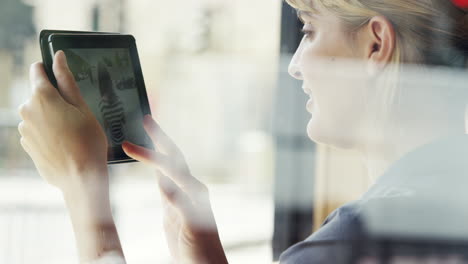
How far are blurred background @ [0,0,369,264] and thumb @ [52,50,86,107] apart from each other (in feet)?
1.42

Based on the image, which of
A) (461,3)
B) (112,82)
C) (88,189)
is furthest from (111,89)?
(461,3)

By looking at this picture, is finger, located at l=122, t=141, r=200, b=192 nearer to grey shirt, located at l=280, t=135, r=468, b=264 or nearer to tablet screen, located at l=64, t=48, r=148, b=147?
tablet screen, located at l=64, t=48, r=148, b=147

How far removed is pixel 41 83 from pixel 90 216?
0.48 feet

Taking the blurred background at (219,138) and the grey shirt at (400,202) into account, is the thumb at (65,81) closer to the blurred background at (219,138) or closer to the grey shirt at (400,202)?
the grey shirt at (400,202)

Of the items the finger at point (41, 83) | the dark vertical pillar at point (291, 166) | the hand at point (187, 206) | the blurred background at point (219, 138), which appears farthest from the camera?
the dark vertical pillar at point (291, 166)

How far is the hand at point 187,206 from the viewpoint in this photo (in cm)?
66

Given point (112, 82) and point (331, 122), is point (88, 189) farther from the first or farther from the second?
point (331, 122)

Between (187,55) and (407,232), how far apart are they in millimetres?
750

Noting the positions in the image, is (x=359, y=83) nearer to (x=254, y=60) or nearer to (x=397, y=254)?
(x=397, y=254)

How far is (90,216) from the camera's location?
0.58m

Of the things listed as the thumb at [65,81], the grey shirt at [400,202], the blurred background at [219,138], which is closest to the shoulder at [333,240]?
the grey shirt at [400,202]

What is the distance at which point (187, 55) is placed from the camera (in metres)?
1.27

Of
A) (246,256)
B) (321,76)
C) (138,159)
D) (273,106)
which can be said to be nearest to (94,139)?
(138,159)

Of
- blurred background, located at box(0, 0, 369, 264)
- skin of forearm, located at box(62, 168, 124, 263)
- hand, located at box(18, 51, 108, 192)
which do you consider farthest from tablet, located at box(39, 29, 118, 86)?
blurred background, located at box(0, 0, 369, 264)
